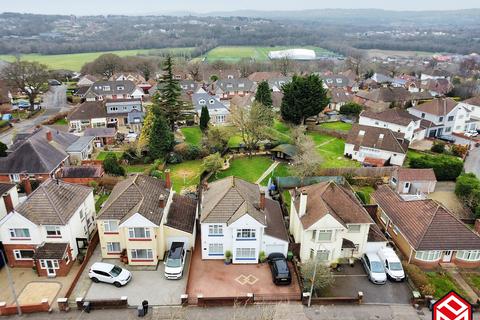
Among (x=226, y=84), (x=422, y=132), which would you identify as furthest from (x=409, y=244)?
(x=226, y=84)

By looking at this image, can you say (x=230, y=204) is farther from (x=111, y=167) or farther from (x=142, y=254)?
(x=111, y=167)

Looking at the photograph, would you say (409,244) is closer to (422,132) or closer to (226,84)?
(422,132)

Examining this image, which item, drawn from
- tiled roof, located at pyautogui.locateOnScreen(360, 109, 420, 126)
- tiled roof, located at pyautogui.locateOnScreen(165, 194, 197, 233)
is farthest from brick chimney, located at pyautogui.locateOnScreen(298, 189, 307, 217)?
tiled roof, located at pyautogui.locateOnScreen(360, 109, 420, 126)

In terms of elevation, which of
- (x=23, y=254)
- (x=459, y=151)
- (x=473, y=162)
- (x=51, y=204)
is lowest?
(x=473, y=162)

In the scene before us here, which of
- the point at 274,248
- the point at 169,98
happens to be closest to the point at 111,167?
the point at 169,98

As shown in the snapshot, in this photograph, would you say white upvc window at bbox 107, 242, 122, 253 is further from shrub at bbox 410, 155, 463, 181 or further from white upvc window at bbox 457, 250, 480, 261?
shrub at bbox 410, 155, 463, 181

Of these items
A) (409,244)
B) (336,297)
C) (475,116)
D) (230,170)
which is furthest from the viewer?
(475,116)
